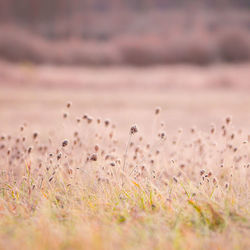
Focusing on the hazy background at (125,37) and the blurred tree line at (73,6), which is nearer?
the hazy background at (125,37)

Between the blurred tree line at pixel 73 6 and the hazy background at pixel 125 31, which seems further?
the blurred tree line at pixel 73 6

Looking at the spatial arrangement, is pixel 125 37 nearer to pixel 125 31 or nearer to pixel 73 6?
pixel 125 31

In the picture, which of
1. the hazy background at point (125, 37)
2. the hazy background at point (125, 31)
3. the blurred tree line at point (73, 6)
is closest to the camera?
the hazy background at point (125, 37)

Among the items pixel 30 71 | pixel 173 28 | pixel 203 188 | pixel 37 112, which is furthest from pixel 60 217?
pixel 173 28

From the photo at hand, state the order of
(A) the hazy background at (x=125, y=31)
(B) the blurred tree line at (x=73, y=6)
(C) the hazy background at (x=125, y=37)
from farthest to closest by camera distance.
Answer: (B) the blurred tree line at (x=73, y=6) → (A) the hazy background at (x=125, y=31) → (C) the hazy background at (x=125, y=37)

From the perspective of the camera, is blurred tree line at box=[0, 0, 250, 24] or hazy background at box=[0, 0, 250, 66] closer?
hazy background at box=[0, 0, 250, 66]

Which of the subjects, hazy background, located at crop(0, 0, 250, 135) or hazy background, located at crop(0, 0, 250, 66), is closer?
→ hazy background, located at crop(0, 0, 250, 135)

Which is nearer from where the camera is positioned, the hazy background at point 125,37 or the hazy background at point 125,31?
the hazy background at point 125,37

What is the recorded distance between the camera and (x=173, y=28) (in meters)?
37.8

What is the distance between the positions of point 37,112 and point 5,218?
948 centimetres


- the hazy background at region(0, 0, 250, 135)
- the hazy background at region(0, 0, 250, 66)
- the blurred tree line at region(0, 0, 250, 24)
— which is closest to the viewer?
the hazy background at region(0, 0, 250, 135)

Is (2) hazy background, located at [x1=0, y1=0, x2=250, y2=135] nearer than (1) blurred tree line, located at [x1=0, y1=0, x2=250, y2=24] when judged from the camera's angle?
Yes

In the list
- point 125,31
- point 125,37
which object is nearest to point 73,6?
point 125,31

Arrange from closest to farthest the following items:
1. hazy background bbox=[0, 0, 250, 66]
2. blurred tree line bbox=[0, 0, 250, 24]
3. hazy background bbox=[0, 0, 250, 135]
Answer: hazy background bbox=[0, 0, 250, 135]
hazy background bbox=[0, 0, 250, 66]
blurred tree line bbox=[0, 0, 250, 24]
